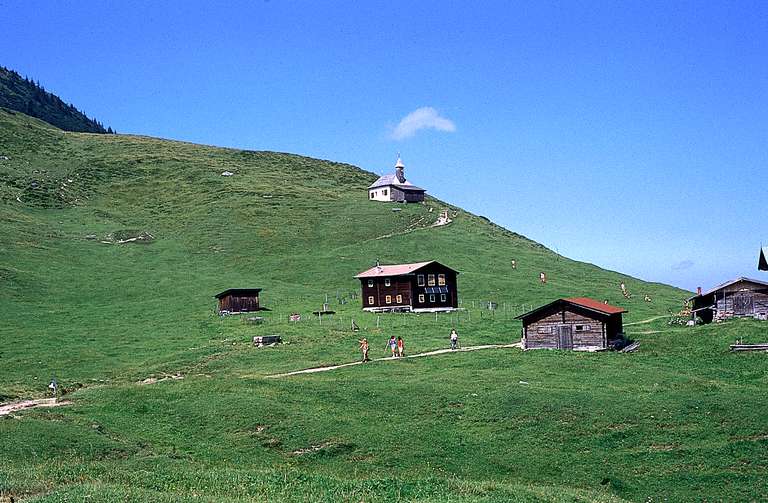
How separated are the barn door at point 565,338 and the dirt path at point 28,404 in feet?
123

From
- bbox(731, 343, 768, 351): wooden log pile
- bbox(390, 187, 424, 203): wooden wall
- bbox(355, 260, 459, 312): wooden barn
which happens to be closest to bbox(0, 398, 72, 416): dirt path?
bbox(731, 343, 768, 351): wooden log pile

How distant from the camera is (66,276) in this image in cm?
10506

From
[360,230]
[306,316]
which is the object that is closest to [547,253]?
[360,230]

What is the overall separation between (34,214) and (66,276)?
4159 cm

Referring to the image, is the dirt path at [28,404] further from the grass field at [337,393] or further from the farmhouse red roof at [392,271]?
the farmhouse red roof at [392,271]

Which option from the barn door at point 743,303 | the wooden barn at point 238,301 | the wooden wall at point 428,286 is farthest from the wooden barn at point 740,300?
the wooden barn at point 238,301

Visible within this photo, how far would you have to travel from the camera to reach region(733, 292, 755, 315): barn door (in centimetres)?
7250

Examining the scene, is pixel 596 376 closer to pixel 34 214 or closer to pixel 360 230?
pixel 360 230

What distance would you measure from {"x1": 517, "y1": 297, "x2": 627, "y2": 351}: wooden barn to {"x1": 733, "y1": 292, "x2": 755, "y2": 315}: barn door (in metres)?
16.1

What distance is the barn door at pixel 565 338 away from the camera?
63344 millimetres

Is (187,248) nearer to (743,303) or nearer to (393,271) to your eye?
(393,271)

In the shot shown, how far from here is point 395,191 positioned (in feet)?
541

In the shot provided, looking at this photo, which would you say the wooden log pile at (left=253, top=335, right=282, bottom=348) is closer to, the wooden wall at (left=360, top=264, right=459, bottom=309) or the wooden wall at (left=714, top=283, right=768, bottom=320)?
the wooden wall at (left=360, top=264, right=459, bottom=309)

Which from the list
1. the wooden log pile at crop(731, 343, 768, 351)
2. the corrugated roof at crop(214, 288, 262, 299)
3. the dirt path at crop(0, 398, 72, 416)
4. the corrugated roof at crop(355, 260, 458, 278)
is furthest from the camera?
the corrugated roof at crop(355, 260, 458, 278)
